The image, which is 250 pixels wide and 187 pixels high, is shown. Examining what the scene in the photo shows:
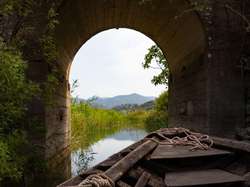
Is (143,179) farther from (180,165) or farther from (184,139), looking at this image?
(184,139)

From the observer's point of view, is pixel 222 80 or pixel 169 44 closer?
pixel 222 80

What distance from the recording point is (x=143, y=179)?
154 inches

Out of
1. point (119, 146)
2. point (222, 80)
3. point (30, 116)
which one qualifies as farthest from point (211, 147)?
point (119, 146)

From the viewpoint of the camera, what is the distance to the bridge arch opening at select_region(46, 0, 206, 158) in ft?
27.8

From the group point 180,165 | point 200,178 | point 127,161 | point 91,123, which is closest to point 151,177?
point 127,161

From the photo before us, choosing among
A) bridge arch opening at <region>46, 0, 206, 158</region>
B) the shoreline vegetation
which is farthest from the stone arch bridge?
the shoreline vegetation

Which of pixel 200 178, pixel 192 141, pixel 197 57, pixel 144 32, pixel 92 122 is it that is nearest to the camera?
pixel 200 178

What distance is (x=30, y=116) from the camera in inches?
297

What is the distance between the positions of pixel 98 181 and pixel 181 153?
49.6 inches

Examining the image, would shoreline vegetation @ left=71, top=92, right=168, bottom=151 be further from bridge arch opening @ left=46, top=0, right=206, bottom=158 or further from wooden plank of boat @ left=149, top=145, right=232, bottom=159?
wooden plank of boat @ left=149, top=145, right=232, bottom=159

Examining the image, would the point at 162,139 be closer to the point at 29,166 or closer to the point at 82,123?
the point at 29,166

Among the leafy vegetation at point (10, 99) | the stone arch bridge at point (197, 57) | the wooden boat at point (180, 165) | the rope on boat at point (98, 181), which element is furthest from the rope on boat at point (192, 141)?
the stone arch bridge at point (197, 57)

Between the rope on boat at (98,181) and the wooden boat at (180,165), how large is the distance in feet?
0.17

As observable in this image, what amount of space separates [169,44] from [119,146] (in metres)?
6.35
